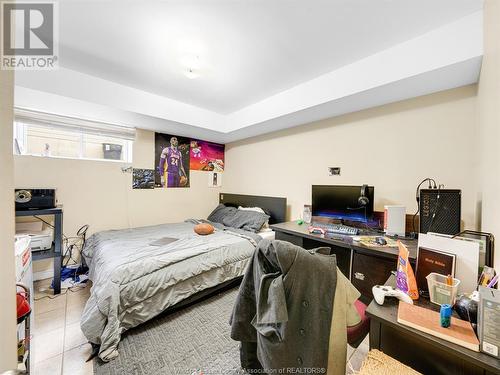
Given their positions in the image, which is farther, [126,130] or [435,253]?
[126,130]

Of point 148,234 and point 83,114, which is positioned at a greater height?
point 83,114

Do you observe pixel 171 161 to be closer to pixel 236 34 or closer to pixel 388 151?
pixel 236 34

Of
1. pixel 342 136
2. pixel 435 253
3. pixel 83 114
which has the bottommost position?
pixel 435 253

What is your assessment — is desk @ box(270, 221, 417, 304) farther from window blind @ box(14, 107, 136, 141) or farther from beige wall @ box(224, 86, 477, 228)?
window blind @ box(14, 107, 136, 141)

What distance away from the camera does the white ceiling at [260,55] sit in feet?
4.64

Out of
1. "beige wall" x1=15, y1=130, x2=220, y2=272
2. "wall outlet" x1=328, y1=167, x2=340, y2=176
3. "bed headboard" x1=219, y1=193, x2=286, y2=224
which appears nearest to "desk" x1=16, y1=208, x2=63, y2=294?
"beige wall" x1=15, y1=130, x2=220, y2=272

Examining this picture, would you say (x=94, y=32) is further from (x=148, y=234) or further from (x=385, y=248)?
(x=385, y=248)

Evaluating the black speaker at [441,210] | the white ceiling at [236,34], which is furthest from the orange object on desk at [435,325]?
the white ceiling at [236,34]

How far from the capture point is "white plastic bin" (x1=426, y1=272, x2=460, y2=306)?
88 centimetres

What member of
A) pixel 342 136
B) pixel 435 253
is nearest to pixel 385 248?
pixel 435 253

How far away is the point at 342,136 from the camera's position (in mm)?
2592

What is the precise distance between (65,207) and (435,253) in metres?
3.86

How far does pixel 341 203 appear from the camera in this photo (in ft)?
7.68

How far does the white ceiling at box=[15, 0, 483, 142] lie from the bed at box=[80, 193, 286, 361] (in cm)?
161
